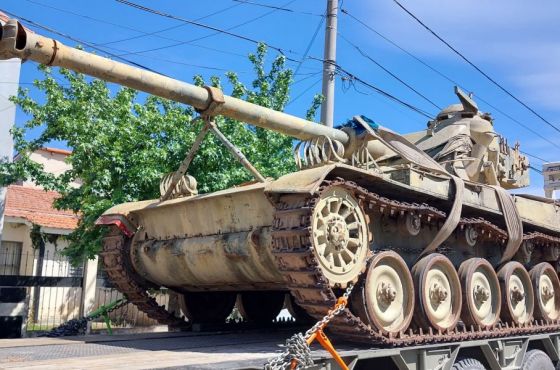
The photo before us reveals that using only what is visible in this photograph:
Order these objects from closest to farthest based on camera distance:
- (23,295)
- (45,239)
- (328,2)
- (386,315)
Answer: (386,315), (23,295), (328,2), (45,239)

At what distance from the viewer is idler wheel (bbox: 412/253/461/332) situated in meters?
7.15

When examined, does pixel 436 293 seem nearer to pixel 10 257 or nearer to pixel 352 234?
pixel 352 234

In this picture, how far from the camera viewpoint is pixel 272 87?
14.4 m

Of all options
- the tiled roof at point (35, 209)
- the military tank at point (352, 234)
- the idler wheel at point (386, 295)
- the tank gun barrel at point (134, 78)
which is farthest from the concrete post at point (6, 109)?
the idler wheel at point (386, 295)

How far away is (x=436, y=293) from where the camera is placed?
7.41m

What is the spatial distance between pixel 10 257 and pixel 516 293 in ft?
45.9

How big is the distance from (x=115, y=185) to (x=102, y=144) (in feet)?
2.62

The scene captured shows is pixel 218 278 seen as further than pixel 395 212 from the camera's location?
Yes

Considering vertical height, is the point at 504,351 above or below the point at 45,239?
below

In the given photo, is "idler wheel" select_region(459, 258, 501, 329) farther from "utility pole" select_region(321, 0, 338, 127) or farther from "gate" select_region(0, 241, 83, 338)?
"gate" select_region(0, 241, 83, 338)

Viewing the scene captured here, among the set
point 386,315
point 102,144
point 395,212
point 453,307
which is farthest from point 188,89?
point 102,144

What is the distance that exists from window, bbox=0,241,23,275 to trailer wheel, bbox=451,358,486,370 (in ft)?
43.6

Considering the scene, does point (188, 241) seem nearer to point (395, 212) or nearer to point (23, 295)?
point (395, 212)

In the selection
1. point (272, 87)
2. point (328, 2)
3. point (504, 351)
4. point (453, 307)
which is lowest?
point (504, 351)
